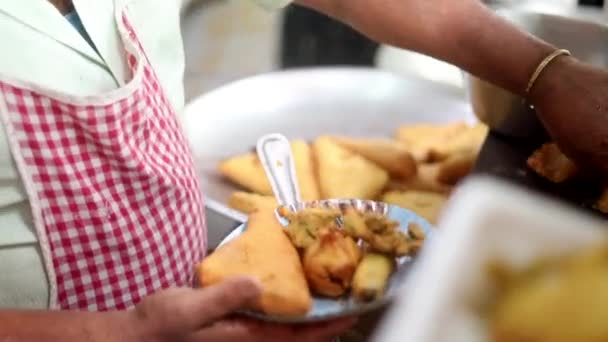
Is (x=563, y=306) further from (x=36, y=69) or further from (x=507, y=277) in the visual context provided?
(x=36, y=69)

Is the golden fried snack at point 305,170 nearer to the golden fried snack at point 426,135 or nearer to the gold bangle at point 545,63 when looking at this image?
the golden fried snack at point 426,135

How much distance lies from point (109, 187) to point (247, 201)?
0.52 feet

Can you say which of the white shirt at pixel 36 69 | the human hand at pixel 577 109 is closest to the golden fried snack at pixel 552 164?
the human hand at pixel 577 109

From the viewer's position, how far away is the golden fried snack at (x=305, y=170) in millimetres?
716

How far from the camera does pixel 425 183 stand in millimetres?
753

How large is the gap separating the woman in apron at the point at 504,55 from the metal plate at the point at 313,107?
0.12 metres

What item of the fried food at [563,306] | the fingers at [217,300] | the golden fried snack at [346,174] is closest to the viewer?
the fried food at [563,306]

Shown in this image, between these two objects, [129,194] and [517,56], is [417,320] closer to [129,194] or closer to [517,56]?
[129,194]

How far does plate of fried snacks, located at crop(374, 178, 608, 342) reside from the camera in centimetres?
15

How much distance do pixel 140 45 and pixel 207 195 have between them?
0.19 meters

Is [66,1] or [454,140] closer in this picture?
[66,1]

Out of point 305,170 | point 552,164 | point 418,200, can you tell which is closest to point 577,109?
point 552,164

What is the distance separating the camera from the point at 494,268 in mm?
166

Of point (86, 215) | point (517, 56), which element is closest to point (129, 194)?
point (86, 215)
